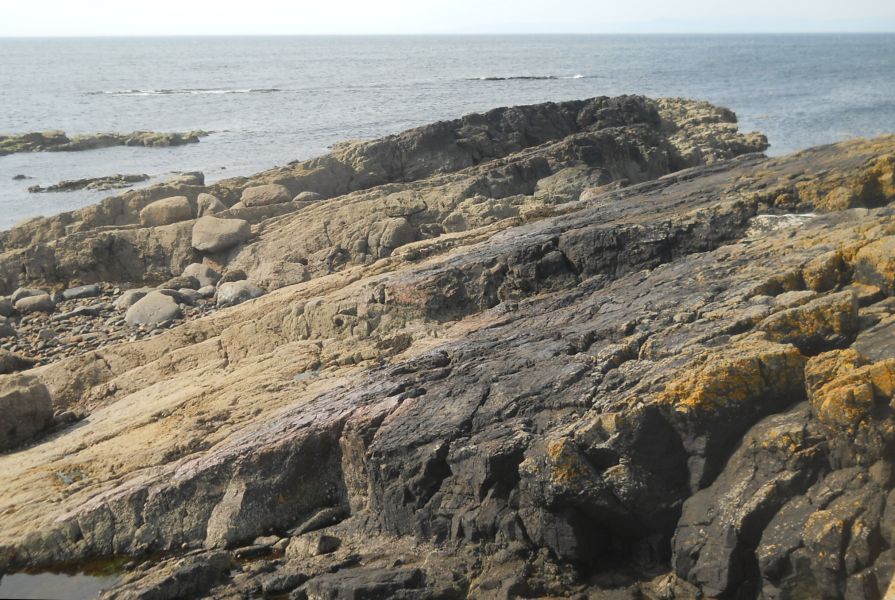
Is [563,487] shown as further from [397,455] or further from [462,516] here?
[397,455]

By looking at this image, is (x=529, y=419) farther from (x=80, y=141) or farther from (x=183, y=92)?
(x=183, y=92)

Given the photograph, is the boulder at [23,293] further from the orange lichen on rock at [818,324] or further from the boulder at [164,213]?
the orange lichen on rock at [818,324]

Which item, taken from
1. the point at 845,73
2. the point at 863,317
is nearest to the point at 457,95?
the point at 845,73

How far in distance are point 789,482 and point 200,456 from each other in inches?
286

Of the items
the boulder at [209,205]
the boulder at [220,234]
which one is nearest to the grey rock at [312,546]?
the boulder at [220,234]

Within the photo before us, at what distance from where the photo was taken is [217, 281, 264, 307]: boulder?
20.0 metres

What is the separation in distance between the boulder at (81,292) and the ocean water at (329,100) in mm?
11350

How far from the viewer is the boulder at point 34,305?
835 inches

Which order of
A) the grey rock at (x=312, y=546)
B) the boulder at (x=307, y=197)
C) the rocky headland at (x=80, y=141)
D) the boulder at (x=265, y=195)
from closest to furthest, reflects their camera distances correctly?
the grey rock at (x=312, y=546) < the boulder at (x=265, y=195) < the boulder at (x=307, y=197) < the rocky headland at (x=80, y=141)

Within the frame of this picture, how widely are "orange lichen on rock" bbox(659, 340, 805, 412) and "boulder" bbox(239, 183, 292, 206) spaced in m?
19.0

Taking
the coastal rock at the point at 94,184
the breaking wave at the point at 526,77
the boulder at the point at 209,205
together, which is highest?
the breaking wave at the point at 526,77

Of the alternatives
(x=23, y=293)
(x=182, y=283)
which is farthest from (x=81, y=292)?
(x=182, y=283)

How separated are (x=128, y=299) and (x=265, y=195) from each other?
18.9 feet

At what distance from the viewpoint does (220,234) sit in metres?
22.8
